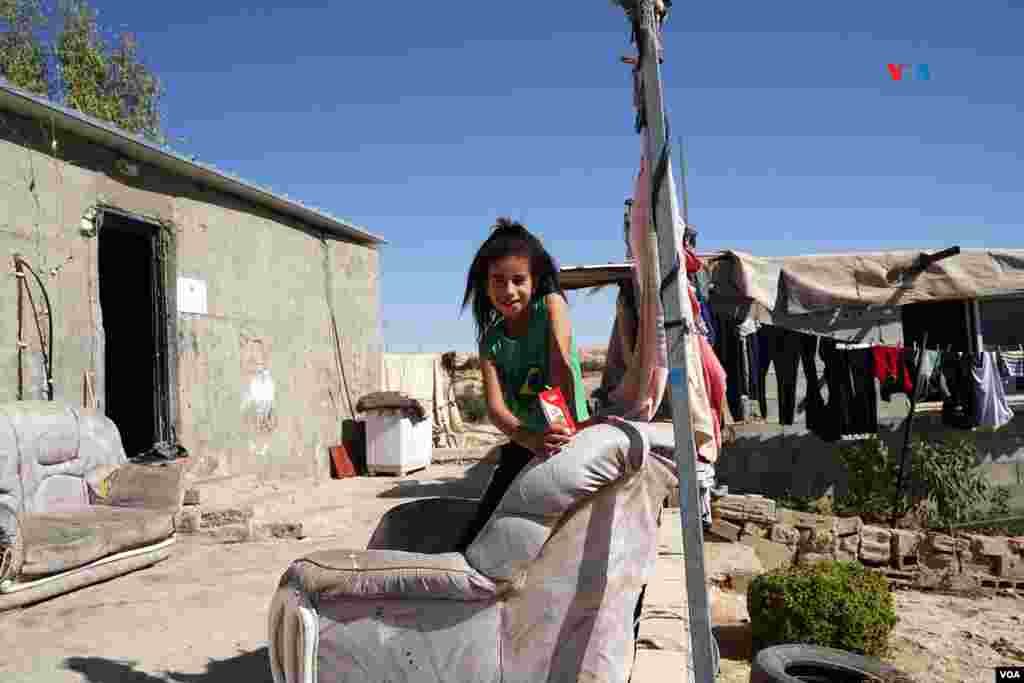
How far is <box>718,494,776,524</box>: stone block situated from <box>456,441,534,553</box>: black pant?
520 cm

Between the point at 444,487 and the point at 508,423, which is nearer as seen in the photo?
the point at 508,423

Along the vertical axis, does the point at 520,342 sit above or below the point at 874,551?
above

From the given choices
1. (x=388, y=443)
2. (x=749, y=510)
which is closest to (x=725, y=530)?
(x=749, y=510)

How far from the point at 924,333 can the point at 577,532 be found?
847 centimetres

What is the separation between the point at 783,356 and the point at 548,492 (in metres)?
6.42

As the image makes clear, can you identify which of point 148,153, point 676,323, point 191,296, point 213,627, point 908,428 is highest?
point 148,153

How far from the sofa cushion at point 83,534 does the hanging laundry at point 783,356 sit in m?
5.90

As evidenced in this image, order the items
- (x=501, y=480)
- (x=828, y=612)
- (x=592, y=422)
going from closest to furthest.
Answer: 1. (x=592, y=422)
2. (x=501, y=480)
3. (x=828, y=612)

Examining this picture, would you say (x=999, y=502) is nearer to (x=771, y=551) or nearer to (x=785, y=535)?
(x=785, y=535)

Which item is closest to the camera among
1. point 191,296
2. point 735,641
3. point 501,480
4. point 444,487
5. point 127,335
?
point 501,480

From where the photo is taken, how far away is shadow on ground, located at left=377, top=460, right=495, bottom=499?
955 centimetres

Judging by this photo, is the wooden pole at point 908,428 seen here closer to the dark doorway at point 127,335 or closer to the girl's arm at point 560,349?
the girl's arm at point 560,349

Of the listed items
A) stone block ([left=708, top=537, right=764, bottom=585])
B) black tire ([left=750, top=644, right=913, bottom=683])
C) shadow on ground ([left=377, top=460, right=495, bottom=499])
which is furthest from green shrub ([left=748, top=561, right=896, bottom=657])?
shadow on ground ([left=377, top=460, right=495, bottom=499])

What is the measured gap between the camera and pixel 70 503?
19.2 ft
